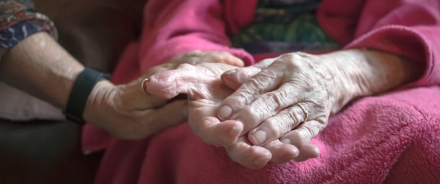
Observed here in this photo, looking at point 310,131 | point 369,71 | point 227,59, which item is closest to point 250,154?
point 310,131

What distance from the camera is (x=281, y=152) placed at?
395mm

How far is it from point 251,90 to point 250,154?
11cm

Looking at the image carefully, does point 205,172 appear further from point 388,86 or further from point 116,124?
point 388,86

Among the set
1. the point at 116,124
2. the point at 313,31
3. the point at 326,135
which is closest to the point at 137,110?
the point at 116,124

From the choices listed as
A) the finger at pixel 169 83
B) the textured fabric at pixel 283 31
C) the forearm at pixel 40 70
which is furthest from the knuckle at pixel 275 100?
the forearm at pixel 40 70

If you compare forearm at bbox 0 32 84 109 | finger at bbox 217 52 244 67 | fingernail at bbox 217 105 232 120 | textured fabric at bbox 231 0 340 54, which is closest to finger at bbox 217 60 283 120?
fingernail at bbox 217 105 232 120

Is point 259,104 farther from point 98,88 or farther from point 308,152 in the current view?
point 98,88

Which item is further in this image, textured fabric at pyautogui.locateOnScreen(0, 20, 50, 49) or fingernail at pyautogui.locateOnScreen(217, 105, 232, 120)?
textured fabric at pyautogui.locateOnScreen(0, 20, 50, 49)

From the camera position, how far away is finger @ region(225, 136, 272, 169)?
38 cm

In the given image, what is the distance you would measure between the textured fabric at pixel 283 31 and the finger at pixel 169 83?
33cm

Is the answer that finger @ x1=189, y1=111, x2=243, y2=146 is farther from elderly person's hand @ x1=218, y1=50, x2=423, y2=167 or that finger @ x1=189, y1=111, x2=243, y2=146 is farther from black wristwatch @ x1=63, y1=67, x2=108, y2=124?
black wristwatch @ x1=63, y1=67, x2=108, y2=124

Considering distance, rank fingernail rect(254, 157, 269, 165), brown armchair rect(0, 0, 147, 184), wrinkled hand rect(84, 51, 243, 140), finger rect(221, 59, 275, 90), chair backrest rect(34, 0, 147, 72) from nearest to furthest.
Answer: fingernail rect(254, 157, 269, 165), finger rect(221, 59, 275, 90), wrinkled hand rect(84, 51, 243, 140), brown armchair rect(0, 0, 147, 184), chair backrest rect(34, 0, 147, 72)

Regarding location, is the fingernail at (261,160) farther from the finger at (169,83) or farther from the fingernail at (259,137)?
the finger at (169,83)

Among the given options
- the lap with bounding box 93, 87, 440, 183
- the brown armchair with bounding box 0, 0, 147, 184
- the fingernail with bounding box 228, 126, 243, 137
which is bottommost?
the brown armchair with bounding box 0, 0, 147, 184
